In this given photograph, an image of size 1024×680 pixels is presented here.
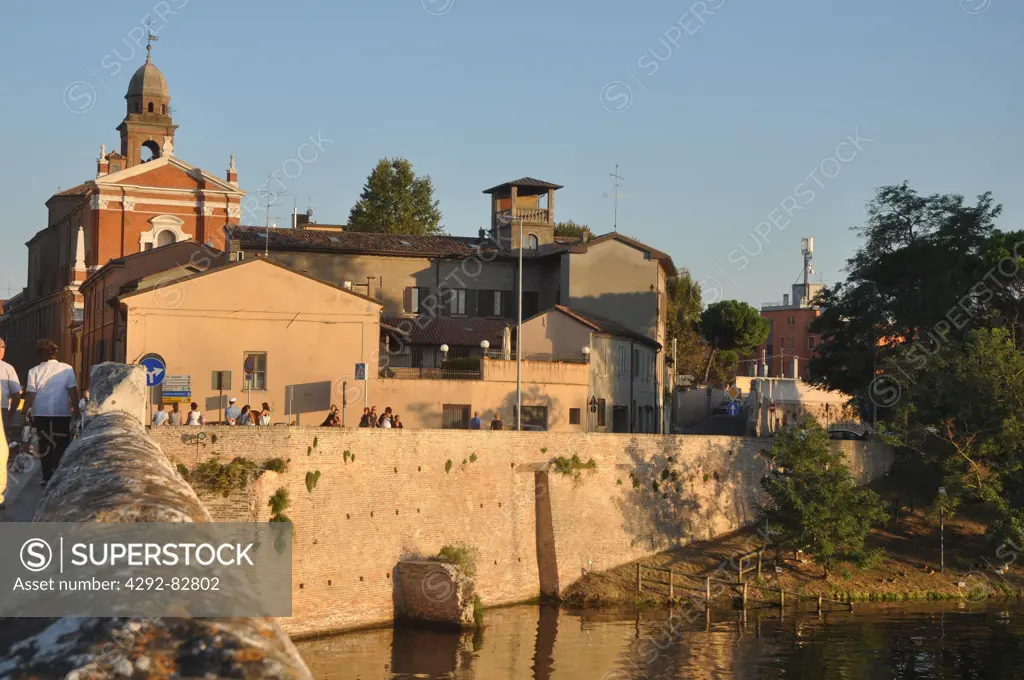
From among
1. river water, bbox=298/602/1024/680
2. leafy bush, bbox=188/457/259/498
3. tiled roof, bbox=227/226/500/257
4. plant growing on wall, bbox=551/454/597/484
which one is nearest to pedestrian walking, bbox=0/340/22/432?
river water, bbox=298/602/1024/680

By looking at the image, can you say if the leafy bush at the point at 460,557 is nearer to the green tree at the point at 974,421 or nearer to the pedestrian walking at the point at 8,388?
the green tree at the point at 974,421

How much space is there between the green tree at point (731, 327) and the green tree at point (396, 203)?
67.5 feet

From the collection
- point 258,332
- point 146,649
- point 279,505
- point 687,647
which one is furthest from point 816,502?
point 146,649

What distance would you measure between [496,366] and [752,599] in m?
13.6

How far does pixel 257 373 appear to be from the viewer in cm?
4256

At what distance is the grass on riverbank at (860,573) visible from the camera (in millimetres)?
38938

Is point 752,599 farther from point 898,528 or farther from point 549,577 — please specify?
point 898,528

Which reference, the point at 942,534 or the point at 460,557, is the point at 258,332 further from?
the point at 942,534

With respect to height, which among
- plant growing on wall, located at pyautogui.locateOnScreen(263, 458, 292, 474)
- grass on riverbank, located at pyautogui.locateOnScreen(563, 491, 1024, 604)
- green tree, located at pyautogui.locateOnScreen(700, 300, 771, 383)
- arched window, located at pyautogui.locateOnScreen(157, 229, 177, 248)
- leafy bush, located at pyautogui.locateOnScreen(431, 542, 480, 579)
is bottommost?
grass on riverbank, located at pyautogui.locateOnScreen(563, 491, 1024, 604)

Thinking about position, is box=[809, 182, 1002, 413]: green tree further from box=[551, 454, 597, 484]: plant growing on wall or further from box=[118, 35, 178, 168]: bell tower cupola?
box=[118, 35, 178, 168]: bell tower cupola

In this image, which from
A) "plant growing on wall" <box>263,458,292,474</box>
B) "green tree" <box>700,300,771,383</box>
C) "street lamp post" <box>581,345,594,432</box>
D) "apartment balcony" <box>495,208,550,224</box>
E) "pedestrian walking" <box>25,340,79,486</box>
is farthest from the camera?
"green tree" <box>700,300,771,383</box>

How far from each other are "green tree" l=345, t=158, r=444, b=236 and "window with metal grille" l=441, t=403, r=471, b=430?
131 feet

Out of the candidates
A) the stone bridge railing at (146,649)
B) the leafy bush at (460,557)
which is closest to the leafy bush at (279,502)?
the leafy bush at (460,557)

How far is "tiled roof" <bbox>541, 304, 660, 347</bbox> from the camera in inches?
2083
